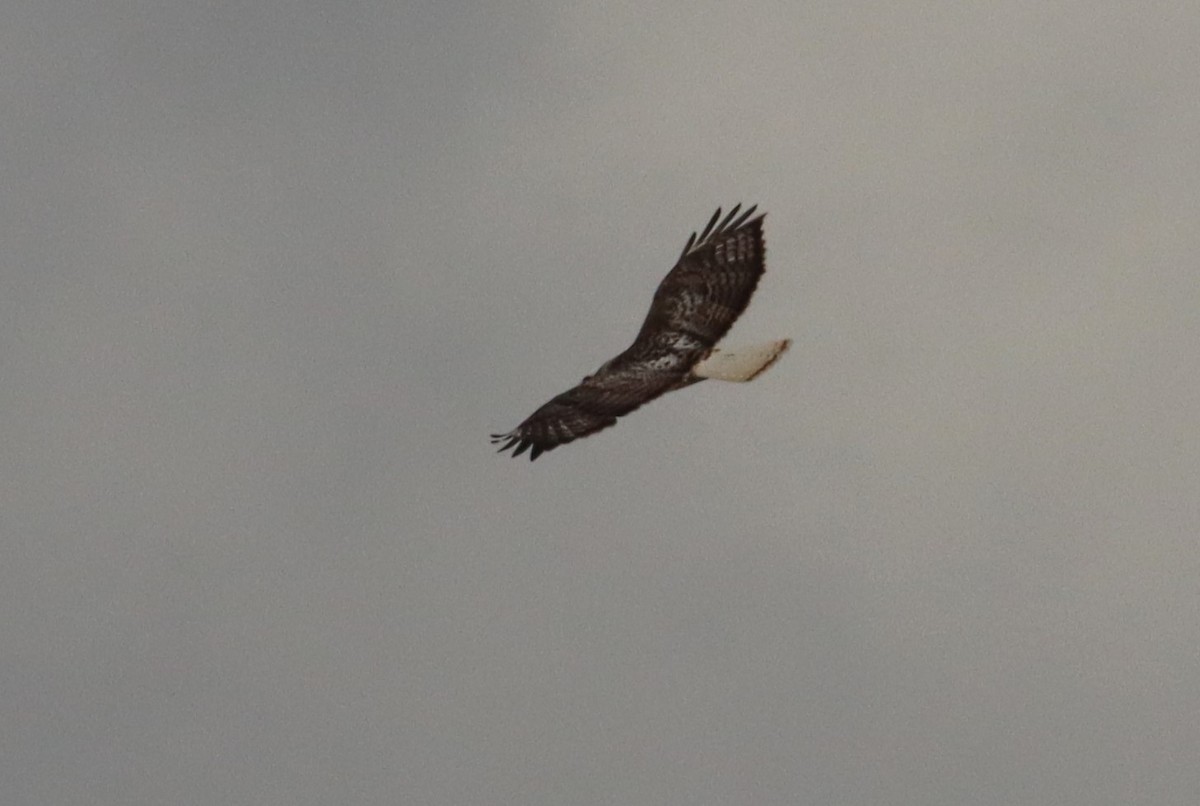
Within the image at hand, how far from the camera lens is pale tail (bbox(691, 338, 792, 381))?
85.6ft

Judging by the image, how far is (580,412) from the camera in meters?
24.8

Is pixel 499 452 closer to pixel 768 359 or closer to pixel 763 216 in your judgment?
pixel 768 359

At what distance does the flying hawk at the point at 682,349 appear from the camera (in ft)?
81.0

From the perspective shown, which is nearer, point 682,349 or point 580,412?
point 580,412

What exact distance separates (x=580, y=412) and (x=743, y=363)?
2631 mm

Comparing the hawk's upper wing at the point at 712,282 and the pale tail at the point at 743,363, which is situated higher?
the hawk's upper wing at the point at 712,282

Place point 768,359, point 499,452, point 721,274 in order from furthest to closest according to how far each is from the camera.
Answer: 1. point 721,274
2. point 768,359
3. point 499,452

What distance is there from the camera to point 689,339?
88.5ft

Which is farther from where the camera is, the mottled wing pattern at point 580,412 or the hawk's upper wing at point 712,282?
the hawk's upper wing at point 712,282

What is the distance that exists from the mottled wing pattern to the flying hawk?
0.01 meters

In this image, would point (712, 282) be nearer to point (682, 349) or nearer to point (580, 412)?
point (682, 349)

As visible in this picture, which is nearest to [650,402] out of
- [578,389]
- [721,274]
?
[578,389]

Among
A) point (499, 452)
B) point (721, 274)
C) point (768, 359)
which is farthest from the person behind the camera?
point (721, 274)

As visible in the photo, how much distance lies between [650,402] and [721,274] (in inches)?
145
